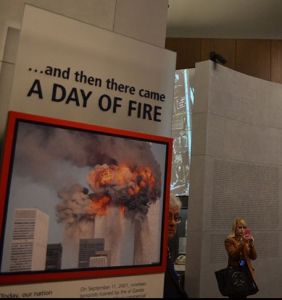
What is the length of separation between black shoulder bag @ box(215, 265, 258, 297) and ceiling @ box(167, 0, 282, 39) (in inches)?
104

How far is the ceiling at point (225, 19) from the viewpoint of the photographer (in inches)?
131

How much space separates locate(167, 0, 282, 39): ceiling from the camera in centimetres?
332

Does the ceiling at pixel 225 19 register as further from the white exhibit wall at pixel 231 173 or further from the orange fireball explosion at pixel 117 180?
the orange fireball explosion at pixel 117 180

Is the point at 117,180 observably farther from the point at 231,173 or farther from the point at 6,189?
the point at 231,173

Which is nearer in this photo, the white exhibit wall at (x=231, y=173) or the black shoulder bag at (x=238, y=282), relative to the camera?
the black shoulder bag at (x=238, y=282)

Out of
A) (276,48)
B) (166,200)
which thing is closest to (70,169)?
(166,200)

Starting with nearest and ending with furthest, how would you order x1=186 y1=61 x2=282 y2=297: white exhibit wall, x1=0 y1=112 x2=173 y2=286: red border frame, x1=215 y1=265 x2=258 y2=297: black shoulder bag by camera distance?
x1=0 y1=112 x2=173 y2=286: red border frame
x1=215 y1=265 x2=258 y2=297: black shoulder bag
x1=186 y1=61 x2=282 y2=297: white exhibit wall

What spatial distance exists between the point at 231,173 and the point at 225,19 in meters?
1.77

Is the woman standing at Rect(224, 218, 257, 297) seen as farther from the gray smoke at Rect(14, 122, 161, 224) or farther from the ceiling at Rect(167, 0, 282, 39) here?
the ceiling at Rect(167, 0, 282, 39)

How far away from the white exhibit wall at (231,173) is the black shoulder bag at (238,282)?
3.13 feet

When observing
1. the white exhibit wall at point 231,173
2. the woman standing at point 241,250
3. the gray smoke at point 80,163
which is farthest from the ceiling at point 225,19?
the gray smoke at point 80,163

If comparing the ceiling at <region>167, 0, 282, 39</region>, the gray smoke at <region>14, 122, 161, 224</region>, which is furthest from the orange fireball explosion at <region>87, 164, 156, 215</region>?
the ceiling at <region>167, 0, 282, 39</region>

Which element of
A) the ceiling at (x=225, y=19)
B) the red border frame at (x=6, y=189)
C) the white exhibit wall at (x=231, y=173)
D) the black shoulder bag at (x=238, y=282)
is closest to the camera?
the red border frame at (x=6, y=189)

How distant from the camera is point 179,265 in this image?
321 cm
